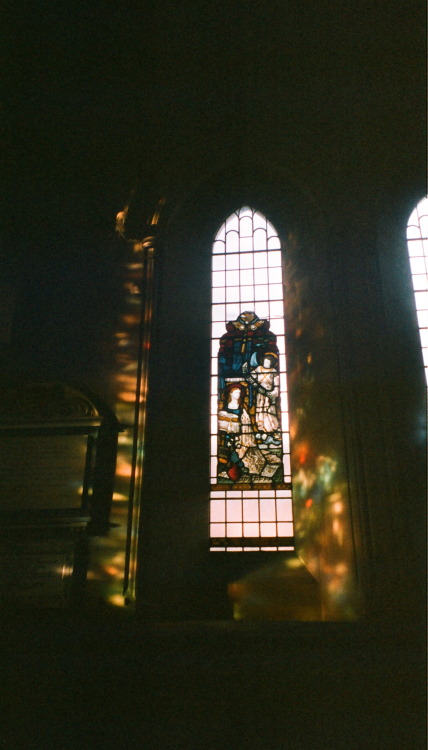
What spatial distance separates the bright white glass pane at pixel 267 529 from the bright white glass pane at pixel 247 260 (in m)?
2.96

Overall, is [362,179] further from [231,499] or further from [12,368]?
[12,368]

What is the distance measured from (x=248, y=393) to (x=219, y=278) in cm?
150

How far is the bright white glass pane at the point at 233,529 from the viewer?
16.5ft

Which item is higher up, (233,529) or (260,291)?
(260,291)

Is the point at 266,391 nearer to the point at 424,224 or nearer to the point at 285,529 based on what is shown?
the point at 285,529

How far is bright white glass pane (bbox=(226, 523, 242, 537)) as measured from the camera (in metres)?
5.02

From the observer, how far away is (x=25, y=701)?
2537mm

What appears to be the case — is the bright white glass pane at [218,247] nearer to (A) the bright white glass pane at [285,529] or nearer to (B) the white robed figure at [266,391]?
(B) the white robed figure at [266,391]

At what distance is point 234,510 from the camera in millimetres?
5129

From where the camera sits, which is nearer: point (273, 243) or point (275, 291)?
point (275, 291)

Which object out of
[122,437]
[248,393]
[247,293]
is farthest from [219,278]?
[122,437]

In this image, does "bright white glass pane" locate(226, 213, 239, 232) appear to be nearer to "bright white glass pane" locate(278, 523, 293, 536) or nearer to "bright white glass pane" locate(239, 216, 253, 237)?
"bright white glass pane" locate(239, 216, 253, 237)

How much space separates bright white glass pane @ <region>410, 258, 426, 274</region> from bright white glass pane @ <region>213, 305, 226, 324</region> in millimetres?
2093

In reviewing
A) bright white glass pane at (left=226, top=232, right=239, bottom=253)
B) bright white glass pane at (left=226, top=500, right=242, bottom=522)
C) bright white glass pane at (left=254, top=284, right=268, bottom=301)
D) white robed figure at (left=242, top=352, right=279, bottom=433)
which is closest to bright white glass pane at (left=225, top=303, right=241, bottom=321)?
bright white glass pane at (left=254, top=284, right=268, bottom=301)
